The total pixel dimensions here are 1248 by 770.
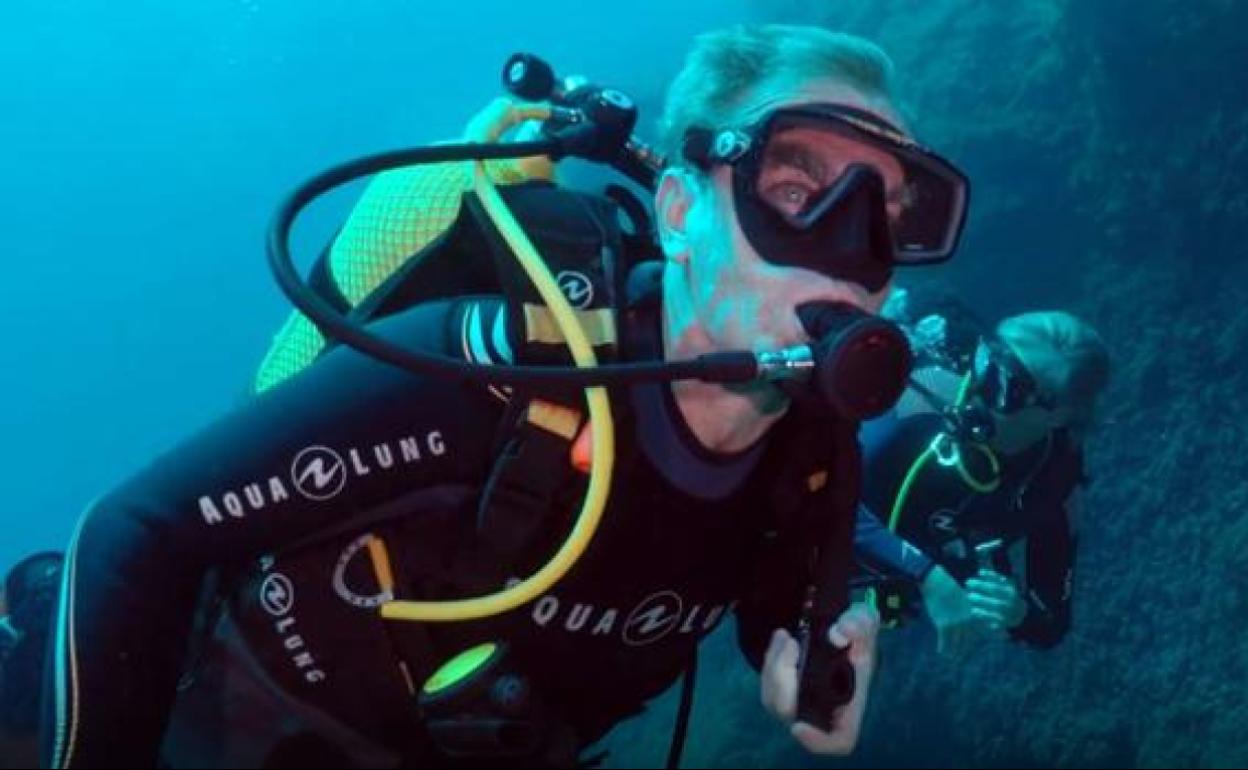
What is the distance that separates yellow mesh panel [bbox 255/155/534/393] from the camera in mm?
2455

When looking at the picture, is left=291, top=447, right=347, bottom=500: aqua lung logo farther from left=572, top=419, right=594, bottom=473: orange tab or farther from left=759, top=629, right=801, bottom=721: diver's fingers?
left=759, top=629, right=801, bottom=721: diver's fingers

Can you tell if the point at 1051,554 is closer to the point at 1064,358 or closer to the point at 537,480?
the point at 1064,358

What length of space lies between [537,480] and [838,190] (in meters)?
0.84

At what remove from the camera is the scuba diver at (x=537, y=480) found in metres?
1.93

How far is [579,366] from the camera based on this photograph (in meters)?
1.90

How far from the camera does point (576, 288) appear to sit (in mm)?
2148

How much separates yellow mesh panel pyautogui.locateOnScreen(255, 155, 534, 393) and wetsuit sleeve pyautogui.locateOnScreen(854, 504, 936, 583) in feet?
9.49

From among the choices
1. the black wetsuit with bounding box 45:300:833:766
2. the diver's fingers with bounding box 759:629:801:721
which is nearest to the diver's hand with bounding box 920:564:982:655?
the black wetsuit with bounding box 45:300:833:766

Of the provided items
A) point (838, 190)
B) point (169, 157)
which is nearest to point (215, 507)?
point (838, 190)

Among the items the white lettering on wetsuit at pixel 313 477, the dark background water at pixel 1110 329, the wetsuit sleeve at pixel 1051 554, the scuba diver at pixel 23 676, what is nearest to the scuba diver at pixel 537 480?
the white lettering on wetsuit at pixel 313 477

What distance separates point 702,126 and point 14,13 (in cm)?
12393

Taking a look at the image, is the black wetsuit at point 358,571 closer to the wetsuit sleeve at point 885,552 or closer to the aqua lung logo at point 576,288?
the aqua lung logo at point 576,288

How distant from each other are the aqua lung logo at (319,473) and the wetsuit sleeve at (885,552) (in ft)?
10.5

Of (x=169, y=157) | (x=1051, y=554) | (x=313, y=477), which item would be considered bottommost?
(x=1051, y=554)
